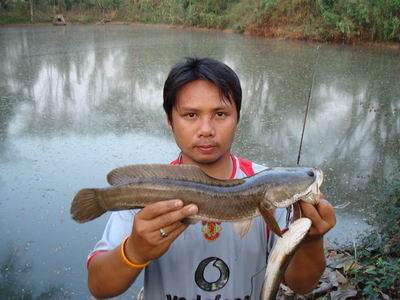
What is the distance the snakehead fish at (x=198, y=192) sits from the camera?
3.94 feet

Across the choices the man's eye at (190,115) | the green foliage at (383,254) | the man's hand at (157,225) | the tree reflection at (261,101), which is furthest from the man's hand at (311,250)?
the tree reflection at (261,101)

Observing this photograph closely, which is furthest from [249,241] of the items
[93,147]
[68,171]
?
[93,147]

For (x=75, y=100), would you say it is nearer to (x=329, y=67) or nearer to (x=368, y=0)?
(x=329, y=67)

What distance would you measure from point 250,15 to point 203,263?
18.8m

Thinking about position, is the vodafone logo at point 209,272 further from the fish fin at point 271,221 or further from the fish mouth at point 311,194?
the fish mouth at point 311,194

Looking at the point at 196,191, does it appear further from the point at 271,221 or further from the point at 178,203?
the point at 271,221

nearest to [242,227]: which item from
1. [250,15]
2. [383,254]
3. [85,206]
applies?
[85,206]

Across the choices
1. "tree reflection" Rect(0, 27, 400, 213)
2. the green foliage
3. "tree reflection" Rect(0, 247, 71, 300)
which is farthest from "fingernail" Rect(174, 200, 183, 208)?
"tree reflection" Rect(0, 27, 400, 213)

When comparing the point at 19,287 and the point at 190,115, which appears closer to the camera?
the point at 190,115

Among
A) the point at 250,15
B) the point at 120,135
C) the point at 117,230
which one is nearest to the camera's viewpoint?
the point at 117,230

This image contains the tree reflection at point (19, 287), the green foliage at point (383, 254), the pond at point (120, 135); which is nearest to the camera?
the green foliage at point (383, 254)

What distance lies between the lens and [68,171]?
13.7 feet

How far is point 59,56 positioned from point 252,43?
7004mm

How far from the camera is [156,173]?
122 cm
